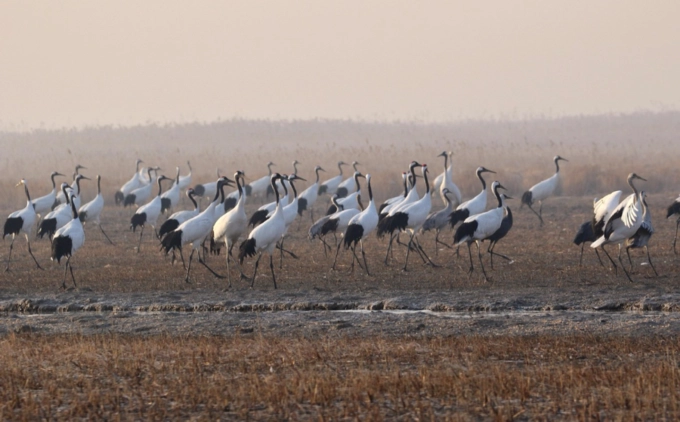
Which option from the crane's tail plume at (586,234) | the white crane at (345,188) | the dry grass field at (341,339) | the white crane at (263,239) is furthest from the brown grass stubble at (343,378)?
the white crane at (345,188)

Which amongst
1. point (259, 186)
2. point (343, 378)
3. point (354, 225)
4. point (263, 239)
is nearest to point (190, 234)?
point (263, 239)

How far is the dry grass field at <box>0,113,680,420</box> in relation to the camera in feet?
20.3

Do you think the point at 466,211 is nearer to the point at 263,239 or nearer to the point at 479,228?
the point at 479,228

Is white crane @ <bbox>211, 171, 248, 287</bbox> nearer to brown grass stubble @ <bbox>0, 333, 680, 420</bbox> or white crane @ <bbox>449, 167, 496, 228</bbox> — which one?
white crane @ <bbox>449, 167, 496, 228</bbox>

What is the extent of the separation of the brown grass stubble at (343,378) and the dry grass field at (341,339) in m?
0.02

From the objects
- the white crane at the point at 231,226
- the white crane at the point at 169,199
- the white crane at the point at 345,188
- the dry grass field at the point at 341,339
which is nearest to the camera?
the dry grass field at the point at 341,339

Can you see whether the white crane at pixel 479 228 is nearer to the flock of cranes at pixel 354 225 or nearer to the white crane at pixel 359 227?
the flock of cranes at pixel 354 225

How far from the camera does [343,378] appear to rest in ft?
22.5

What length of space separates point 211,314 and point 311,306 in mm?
990

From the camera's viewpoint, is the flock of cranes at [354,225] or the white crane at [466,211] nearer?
the flock of cranes at [354,225]

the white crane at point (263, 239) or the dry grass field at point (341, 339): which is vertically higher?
the white crane at point (263, 239)

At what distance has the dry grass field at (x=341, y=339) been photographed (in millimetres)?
6180

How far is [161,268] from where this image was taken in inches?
564

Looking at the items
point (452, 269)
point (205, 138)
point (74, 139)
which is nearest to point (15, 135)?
point (74, 139)
